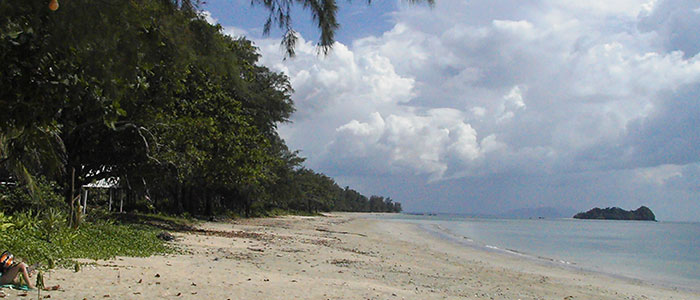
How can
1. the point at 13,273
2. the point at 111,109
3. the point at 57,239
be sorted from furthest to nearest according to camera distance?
the point at 57,239
the point at 13,273
the point at 111,109

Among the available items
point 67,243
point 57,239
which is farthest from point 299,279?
point 57,239

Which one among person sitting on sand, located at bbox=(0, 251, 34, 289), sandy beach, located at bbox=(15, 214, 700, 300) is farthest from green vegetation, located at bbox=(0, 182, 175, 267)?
person sitting on sand, located at bbox=(0, 251, 34, 289)

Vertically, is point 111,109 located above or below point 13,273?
above

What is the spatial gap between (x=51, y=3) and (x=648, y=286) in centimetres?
1670

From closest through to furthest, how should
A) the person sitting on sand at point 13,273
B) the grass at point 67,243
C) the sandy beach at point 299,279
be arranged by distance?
the person sitting on sand at point 13,273, the sandy beach at point 299,279, the grass at point 67,243

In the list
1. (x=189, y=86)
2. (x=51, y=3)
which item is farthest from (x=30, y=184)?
(x=51, y=3)

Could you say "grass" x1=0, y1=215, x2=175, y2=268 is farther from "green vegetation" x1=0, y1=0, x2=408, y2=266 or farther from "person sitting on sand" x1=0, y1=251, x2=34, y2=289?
"person sitting on sand" x1=0, y1=251, x2=34, y2=289

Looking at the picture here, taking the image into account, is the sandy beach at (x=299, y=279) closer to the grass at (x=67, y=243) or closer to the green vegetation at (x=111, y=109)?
the grass at (x=67, y=243)

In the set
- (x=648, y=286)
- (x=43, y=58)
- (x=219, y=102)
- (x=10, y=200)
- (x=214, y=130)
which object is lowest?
(x=648, y=286)

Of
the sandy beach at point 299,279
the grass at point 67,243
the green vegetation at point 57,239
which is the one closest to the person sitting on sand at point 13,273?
the sandy beach at point 299,279

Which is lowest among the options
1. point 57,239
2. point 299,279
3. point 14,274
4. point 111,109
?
point 299,279

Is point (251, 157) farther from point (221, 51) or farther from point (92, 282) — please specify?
point (221, 51)

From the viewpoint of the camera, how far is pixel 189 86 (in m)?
17.4

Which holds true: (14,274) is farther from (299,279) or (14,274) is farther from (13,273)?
(299,279)
